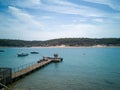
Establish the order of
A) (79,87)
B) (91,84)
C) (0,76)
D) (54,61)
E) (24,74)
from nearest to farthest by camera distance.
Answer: (0,76) → (79,87) → (91,84) → (24,74) → (54,61)

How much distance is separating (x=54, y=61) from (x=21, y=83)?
39046 millimetres

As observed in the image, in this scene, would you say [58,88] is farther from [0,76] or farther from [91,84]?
[0,76]

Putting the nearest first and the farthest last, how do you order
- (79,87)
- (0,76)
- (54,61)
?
1. (0,76)
2. (79,87)
3. (54,61)

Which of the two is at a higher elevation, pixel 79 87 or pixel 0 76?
pixel 0 76

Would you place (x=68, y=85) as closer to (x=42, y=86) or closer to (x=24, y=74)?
(x=42, y=86)

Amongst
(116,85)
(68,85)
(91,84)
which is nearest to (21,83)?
(68,85)

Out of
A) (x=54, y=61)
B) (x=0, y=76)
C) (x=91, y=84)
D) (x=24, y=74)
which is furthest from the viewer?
(x=54, y=61)

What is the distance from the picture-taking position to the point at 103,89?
1115 inches

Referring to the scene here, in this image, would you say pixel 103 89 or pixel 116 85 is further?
pixel 116 85

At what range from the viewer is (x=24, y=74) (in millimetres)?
37188

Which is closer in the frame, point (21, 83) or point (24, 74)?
point (21, 83)

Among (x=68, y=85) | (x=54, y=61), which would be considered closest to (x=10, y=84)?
(x=68, y=85)

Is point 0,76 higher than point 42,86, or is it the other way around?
point 0,76

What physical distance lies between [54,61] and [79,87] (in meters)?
41.5
